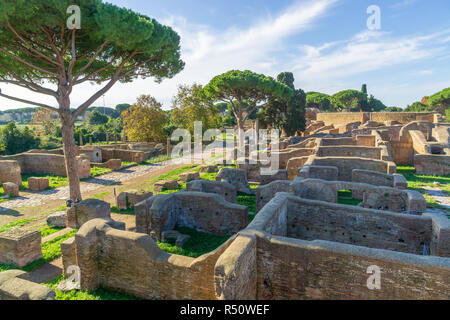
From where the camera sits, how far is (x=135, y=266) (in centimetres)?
561

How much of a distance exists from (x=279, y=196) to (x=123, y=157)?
19818 mm

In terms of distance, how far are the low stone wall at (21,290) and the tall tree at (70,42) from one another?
774 cm

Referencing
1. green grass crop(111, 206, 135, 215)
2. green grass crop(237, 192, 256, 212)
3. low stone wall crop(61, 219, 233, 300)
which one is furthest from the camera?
green grass crop(111, 206, 135, 215)

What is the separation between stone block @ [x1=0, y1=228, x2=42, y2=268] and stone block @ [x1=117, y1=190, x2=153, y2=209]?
4.15 metres

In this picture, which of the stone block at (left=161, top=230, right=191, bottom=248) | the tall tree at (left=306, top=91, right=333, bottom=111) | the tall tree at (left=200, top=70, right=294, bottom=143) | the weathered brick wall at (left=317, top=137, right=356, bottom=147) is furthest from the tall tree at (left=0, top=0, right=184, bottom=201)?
the tall tree at (left=306, top=91, right=333, bottom=111)

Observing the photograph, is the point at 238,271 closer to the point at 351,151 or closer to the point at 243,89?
the point at 351,151

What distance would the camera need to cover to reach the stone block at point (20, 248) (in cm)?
724

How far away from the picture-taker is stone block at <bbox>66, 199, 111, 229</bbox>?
9570mm

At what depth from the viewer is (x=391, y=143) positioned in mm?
17172

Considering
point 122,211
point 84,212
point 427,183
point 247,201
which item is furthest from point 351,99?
point 84,212

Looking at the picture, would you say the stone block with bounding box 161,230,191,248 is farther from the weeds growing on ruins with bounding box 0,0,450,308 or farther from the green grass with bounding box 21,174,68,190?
the green grass with bounding box 21,174,68,190

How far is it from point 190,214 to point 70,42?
9059 mm
